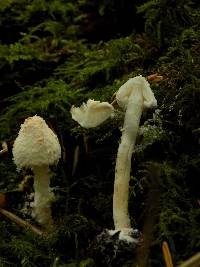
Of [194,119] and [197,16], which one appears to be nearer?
[194,119]

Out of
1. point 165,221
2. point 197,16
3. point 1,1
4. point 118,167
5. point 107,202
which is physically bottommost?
point 165,221

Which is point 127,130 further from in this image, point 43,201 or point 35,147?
point 43,201

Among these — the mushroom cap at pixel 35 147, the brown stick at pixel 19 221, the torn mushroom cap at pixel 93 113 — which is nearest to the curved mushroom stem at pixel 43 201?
the brown stick at pixel 19 221

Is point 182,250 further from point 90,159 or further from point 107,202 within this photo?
point 90,159

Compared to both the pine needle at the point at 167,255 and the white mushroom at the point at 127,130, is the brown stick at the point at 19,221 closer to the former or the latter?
the white mushroom at the point at 127,130

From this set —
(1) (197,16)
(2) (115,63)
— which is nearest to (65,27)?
(2) (115,63)

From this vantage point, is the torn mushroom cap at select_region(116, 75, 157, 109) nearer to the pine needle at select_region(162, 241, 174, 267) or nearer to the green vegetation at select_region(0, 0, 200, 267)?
the green vegetation at select_region(0, 0, 200, 267)

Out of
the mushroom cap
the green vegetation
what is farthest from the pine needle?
the mushroom cap
